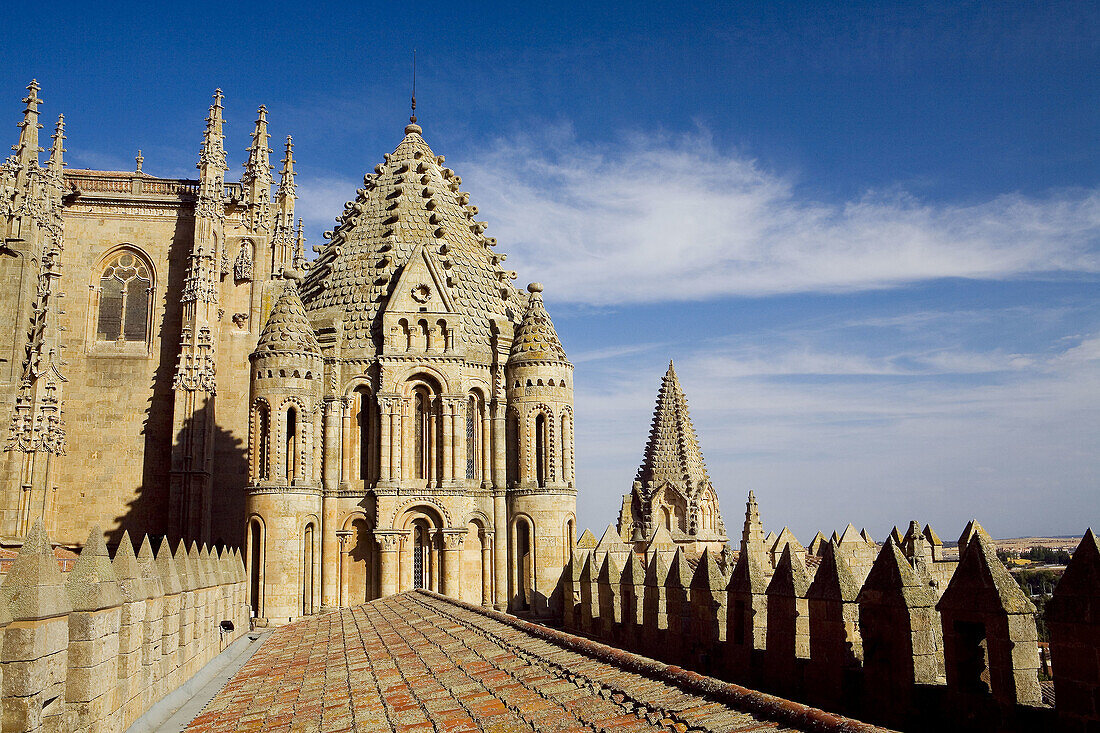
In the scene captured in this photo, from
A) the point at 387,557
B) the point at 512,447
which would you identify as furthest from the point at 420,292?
the point at 387,557

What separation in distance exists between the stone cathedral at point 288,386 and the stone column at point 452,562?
0.21ft

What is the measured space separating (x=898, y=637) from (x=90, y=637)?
27.9 ft

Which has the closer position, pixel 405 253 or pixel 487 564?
pixel 487 564

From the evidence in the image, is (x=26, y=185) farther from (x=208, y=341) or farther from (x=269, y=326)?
(x=269, y=326)

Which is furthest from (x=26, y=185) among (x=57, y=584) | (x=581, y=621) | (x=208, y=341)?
(x=57, y=584)

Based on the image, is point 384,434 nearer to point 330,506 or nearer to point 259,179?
point 330,506

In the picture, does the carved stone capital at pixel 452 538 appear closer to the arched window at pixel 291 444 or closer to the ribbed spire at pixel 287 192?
the arched window at pixel 291 444

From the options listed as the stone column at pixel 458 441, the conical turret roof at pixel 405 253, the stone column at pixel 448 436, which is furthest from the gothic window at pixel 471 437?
the conical turret roof at pixel 405 253

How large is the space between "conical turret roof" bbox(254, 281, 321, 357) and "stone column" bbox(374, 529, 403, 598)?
6394 millimetres

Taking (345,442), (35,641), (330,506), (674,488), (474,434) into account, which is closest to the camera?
(35,641)

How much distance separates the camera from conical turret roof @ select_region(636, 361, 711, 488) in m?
52.7

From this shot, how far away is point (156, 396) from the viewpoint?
3697 cm

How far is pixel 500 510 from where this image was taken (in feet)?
105

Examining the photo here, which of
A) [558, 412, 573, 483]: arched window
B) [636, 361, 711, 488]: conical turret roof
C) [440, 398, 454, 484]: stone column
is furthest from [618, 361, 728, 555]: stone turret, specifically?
[440, 398, 454, 484]: stone column
